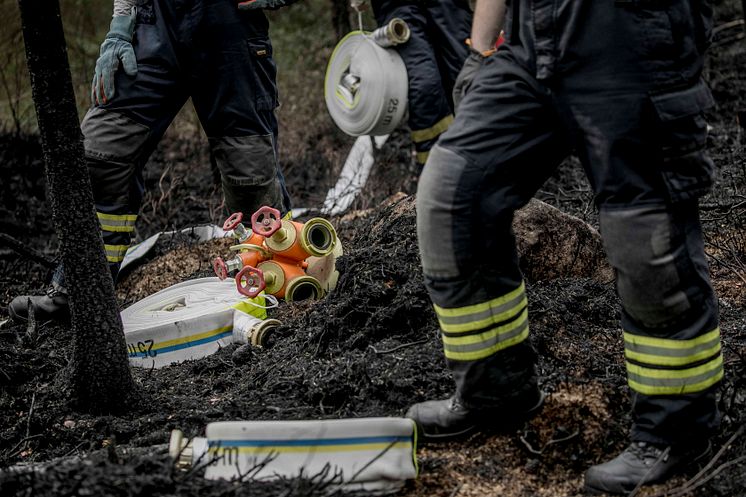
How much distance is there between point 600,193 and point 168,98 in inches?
101

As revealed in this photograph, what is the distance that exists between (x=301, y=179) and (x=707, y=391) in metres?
5.10

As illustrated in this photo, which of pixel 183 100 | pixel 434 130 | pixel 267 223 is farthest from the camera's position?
pixel 434 130

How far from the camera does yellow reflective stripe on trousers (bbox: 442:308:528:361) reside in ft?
8.31

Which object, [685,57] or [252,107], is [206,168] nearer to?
[252,107]

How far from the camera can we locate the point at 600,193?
2348 millimetres

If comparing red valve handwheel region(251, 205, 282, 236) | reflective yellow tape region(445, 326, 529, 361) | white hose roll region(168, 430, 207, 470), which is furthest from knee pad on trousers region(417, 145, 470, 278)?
red valve handwheel region(251, 205, 282, 236)

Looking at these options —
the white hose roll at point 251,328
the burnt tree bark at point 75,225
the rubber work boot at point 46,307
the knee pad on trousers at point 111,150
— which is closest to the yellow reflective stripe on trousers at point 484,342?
the burnt tree bark at point 75,225

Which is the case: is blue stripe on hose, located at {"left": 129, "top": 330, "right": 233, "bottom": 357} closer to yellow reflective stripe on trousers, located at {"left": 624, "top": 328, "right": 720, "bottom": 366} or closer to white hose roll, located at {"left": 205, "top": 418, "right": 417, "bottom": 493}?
white hose roll, located at {"left": 205, "top": 418, "right": 417, "bottom": 493}

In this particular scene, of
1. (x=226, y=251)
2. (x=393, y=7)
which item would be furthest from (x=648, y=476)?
(x=393, y=7)

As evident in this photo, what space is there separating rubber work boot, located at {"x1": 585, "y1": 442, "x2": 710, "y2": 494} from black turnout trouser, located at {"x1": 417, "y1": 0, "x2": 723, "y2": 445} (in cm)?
4

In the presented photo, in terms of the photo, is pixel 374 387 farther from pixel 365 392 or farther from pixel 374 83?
pixel 374 83

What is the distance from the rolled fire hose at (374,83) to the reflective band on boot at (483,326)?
10.5ft

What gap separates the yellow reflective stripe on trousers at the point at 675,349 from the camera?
2369 millimetres

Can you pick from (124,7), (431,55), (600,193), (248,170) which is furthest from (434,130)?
(600,193)
